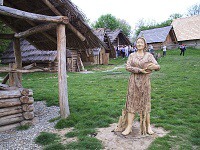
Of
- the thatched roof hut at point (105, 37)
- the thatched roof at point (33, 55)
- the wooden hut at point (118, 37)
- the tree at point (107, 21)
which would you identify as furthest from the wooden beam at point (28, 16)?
the tree at point (107, 21)

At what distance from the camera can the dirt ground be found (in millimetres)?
4258

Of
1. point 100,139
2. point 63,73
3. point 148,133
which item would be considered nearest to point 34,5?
point 63,73

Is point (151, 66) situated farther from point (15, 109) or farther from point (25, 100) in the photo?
point (15, 109)

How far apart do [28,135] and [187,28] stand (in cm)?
4164

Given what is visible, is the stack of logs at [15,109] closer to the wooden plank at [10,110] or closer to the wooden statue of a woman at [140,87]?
the wooden plank at [10,110]

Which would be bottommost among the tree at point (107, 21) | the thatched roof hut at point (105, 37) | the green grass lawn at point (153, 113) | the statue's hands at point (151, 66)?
the green grass lawn at point (153, 113)

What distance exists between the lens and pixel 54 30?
729 cm

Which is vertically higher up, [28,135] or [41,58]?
[41,58]

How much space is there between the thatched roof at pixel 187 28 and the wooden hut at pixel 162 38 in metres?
1.91

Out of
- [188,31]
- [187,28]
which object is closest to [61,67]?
[188,31]

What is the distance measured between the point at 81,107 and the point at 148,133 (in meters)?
2.84

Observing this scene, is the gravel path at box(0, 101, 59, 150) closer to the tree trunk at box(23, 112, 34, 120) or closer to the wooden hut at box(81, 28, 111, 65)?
the tree trunk at box(23, 112, 34, 120)

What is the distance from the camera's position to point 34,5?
6531 mm

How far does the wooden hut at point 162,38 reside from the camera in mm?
36725
